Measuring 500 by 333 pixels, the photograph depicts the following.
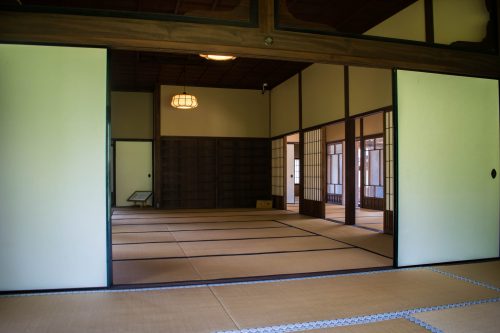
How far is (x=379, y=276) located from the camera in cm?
350

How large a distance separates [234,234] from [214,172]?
4699mm

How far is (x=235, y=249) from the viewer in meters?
4.67

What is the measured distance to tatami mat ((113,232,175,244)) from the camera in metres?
5.24

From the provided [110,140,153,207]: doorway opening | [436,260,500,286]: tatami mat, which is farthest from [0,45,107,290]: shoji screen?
[110,140,153,207]: doorway opening

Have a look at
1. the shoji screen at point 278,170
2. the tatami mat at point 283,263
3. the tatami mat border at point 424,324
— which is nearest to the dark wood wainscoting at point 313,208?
the shoji screen at point 278,170

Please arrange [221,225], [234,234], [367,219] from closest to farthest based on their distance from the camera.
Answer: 1. [234,234]
2. [221,225]
3. [367,219]

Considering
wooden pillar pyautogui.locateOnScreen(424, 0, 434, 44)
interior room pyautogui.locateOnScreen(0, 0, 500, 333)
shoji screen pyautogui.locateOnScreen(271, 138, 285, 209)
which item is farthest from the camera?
shoji screen pyautogui.locateOnScreen(271, 138, 285, 209)

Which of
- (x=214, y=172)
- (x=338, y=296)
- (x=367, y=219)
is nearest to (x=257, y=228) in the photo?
(x=367, y=219)

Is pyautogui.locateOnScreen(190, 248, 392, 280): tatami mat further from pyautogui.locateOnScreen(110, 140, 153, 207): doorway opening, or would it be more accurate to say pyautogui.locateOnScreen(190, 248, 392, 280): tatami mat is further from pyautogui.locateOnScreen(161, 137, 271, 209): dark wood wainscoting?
pyautogui.locateOnScreen(110, 140, 153, 207): doorway opening

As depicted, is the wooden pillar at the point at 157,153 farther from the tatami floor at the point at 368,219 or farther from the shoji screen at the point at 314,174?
the tatami floor at the point at 368,219

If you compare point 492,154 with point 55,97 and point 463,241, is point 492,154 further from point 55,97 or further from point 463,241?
point 55,97

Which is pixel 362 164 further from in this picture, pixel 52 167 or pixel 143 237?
pixel 52 167

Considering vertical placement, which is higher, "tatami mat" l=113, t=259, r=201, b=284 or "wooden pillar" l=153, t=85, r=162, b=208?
"wooden pillar" l=153, t=85, r=162, b=208

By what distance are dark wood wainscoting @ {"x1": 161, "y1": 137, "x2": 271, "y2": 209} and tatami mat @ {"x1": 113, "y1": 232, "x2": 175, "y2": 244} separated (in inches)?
169
